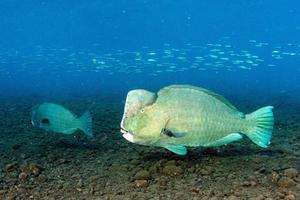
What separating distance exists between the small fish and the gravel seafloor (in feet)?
0.92

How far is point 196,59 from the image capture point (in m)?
41.7

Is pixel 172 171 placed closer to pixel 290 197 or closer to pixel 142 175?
pixel 142 175

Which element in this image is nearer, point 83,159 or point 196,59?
point 83,159

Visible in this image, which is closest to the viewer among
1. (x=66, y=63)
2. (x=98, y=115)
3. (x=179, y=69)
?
(x=98, y=115)

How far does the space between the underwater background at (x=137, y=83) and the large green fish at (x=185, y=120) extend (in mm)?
416

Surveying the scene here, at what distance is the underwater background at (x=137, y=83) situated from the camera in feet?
12.8

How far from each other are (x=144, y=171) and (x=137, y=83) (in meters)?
22.9

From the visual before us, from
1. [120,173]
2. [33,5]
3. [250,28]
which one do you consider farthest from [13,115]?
[250,28]

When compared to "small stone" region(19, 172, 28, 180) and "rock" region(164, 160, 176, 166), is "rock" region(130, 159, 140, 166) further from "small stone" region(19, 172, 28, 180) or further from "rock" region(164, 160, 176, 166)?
"small stone" region(19, 172, 28, 180)

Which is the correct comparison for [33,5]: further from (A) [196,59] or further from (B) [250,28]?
(B) [250,28]

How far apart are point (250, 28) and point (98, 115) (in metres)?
58.0

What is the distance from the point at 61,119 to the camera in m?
5.64

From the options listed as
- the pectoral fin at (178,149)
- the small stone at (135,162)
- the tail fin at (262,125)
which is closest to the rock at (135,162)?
the small stone at (135,162)

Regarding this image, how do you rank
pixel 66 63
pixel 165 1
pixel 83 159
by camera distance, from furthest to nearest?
1. pixel 165 1
2. pixel 66 63
3. pixel 83 159
